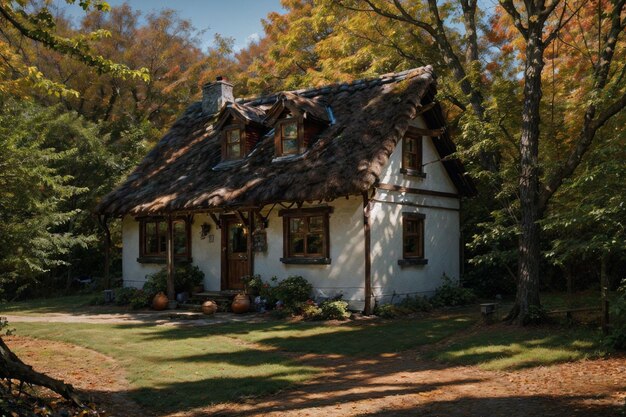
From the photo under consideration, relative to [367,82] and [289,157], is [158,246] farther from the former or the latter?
[367,82]

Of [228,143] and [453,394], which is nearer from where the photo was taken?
[453,394]

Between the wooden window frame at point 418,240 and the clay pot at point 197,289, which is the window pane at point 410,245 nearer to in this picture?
the wooden window frame at point 418,240

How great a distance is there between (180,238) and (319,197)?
698 centimetres

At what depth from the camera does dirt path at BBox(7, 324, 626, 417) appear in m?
6.72

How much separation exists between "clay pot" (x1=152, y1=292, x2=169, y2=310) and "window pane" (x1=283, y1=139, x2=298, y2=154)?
235 inches

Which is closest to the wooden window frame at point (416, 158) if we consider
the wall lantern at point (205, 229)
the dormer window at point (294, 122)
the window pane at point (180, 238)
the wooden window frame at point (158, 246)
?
the dormer window at point (294, 122)

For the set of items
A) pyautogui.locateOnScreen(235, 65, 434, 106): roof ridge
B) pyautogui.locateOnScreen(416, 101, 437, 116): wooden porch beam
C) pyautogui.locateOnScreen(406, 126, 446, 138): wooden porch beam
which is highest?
pyautogui.locateOnScreen(235, 65, 434, 106): roof ridge

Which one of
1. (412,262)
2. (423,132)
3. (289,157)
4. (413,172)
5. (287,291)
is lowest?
(287,291)

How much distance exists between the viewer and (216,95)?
2273cm

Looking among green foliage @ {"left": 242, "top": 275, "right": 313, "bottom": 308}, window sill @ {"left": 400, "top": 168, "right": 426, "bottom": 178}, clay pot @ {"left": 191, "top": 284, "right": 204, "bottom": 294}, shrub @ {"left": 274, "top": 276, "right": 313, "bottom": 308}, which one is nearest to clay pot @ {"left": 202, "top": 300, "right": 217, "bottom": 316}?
green foliage @ {"left": 242, "top": 275, "right": 313, "bottom": 308}

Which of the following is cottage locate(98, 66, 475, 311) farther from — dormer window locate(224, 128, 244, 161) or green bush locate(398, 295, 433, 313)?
green bush locate(398, 295, 433, 313)

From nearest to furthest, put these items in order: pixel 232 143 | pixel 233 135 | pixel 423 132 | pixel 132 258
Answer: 1. pixel 423 132
2. pixel 232 143
3. pixel 233 135
4. pixel 132 258

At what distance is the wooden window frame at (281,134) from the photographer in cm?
1725

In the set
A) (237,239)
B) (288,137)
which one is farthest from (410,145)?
(237,239)
